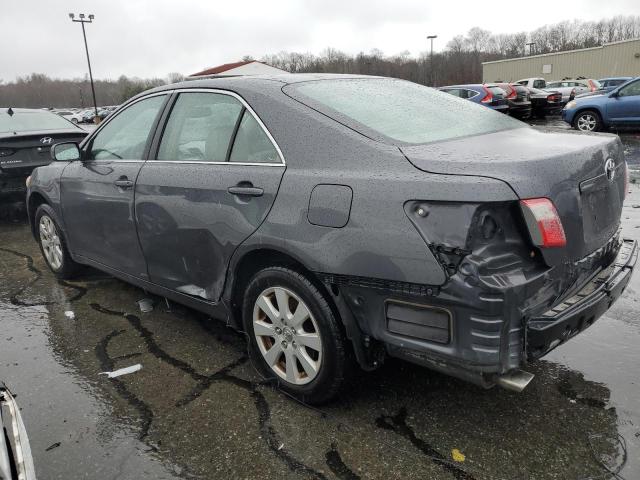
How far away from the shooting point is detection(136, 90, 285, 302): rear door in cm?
272

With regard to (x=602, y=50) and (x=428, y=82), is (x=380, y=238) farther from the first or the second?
(x=428, y=82)

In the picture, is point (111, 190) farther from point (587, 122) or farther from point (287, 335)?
point (587, 122)

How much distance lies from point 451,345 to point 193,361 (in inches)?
71.7

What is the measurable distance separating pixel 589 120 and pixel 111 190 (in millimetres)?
13322

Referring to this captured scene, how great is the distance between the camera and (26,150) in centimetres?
719

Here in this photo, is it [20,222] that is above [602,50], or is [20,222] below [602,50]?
below

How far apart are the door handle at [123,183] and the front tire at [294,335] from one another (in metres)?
1.26

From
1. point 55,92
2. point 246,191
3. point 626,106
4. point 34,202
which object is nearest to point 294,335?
point 246,191

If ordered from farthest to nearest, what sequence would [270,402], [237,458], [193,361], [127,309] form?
1. [127,309]
2. [193,361]
3. [270,402]
4. [237,458]

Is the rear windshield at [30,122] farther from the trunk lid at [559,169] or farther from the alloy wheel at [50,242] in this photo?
the trunk lid at [559,169]

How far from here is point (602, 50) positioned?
45.2 meters

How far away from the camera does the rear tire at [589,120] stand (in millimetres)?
13461

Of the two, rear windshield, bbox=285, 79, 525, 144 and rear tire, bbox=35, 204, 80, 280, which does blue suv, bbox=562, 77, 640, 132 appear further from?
rear tire, bbox=35, 204, 80, 280

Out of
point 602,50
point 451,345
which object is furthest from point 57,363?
point 602,50
